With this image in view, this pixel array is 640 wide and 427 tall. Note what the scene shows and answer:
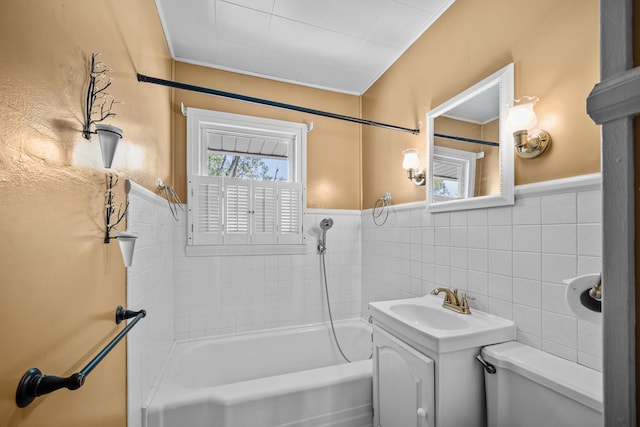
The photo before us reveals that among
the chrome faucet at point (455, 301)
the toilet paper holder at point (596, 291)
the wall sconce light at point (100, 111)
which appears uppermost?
the wall sconce light at point (100, 111)

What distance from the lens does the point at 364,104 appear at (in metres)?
2.76

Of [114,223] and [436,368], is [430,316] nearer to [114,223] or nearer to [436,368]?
[436,368]

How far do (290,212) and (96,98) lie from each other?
1.67 meters

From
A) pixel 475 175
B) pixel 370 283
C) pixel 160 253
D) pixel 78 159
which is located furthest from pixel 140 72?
pixel 370 283

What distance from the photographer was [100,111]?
982 millimetres

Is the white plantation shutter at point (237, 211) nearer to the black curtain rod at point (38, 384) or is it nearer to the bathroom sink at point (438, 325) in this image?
the bathroom sink at point (438, 325)

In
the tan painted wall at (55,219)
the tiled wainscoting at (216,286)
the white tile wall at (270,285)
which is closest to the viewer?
the tan painted wall at (55,219)

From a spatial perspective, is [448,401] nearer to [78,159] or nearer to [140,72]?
[78,159]

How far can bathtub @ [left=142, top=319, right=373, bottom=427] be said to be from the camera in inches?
56.1

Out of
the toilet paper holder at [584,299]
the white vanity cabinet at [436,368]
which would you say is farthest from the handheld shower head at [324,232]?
the toilet paper holder at [584,299]

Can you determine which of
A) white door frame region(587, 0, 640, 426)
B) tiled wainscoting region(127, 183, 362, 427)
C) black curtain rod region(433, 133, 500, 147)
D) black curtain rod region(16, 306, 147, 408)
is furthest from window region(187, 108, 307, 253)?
white door frame region(587, 0, 640, 426)

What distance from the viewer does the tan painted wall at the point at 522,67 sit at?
1.07 metres

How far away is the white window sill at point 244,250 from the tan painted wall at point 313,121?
0.43m

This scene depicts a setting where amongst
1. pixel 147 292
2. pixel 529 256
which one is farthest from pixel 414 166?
pixel 147 292
